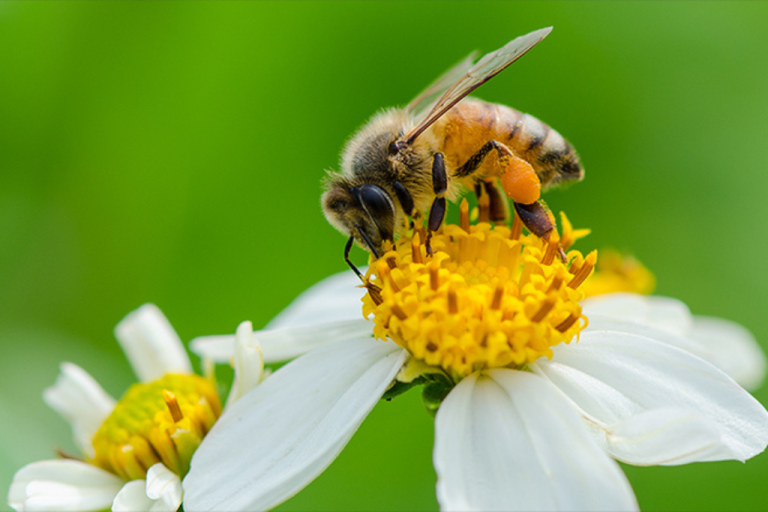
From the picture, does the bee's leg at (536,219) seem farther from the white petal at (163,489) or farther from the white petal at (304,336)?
the white petal at (163,489)

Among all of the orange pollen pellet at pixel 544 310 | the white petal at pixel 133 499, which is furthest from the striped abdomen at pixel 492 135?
the white petal at pixel 133 499

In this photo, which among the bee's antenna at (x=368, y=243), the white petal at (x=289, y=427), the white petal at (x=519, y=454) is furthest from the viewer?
the bee's antenna at (x=368, y=243)

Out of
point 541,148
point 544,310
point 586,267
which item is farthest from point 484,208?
point 544,310

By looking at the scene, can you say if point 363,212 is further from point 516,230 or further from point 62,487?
point 62,487

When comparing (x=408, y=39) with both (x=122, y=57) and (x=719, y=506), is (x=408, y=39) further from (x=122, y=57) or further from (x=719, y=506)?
(x=719, y=506)

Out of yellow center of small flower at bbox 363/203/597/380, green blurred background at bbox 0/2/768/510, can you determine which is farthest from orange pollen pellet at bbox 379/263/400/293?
green blurred background at bbox 0/2/768/510

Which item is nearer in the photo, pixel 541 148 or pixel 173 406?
pixel 173 406

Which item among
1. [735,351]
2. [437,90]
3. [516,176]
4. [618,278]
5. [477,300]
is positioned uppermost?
[437,90]
